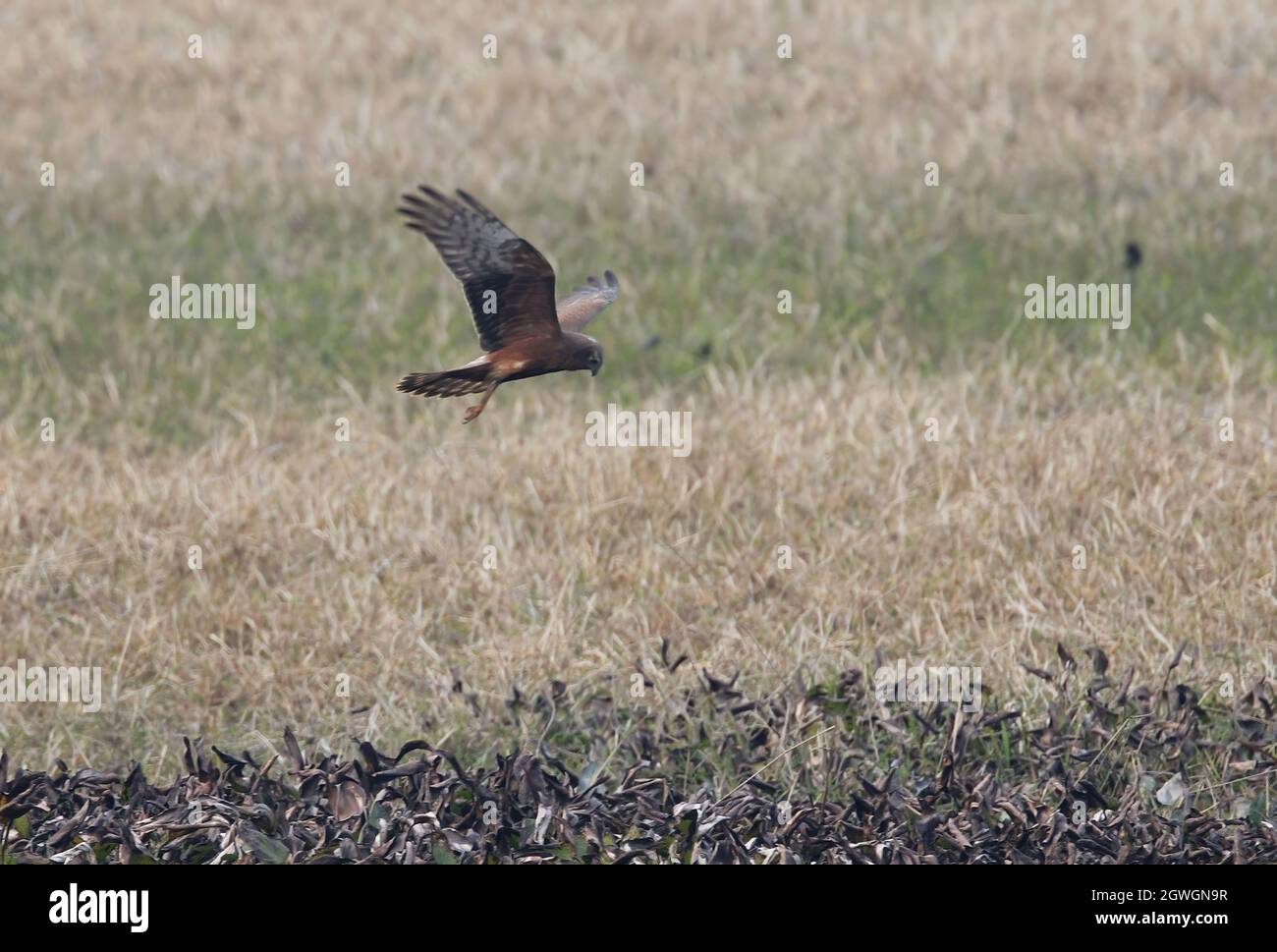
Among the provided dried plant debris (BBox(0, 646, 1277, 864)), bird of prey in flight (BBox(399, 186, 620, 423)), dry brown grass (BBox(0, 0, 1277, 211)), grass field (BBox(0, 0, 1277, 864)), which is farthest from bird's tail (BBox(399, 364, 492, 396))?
dry brown grass (BBox(0, 0, 1277, 211))

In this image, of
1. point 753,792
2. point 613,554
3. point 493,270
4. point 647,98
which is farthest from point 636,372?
point 493,270

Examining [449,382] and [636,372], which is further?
[636,372]

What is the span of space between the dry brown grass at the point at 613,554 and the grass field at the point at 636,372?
0.02 m

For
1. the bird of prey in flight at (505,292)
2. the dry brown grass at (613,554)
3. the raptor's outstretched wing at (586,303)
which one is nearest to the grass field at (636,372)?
the dry brown grass at (613,554)

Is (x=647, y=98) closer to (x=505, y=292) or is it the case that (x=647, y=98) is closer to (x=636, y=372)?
(x=636, y=372)

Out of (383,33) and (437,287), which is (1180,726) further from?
(383,33)

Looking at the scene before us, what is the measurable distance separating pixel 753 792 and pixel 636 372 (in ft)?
14.7

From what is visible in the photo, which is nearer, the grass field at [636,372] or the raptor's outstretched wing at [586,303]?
the raptor's outstretched wing at [586,303]

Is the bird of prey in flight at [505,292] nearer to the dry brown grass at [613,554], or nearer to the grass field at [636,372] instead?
the grass field at [636,372]

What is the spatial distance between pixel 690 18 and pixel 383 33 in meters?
2.43

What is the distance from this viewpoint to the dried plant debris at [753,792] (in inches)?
A: 201

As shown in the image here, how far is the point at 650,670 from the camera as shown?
6539 mm

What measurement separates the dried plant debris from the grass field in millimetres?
87

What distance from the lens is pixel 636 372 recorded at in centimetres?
995
